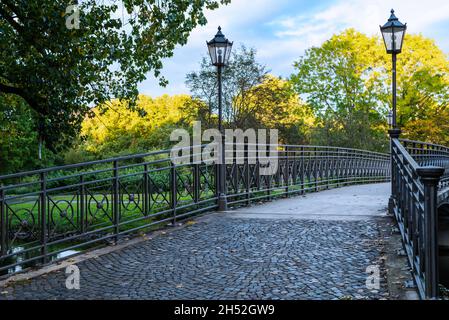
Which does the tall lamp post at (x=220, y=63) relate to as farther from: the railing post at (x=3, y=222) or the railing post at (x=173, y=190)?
the railing post at (x=3, y=222)

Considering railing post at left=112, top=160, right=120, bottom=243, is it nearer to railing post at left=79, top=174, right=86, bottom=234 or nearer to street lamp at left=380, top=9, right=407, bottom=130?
railing post at left=79, top=174, right=86, bottom=234

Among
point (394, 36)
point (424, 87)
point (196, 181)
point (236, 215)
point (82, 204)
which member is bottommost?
point (236, 215)

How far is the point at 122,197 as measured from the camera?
826 centimetres

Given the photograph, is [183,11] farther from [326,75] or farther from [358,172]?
[326,75]

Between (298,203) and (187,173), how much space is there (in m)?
3.30

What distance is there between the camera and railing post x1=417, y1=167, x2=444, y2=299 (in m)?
4.11

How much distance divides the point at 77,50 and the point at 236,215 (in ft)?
16.8

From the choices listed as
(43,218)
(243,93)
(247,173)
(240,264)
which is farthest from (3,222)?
(243,93)

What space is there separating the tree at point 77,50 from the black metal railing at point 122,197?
1.79 metres

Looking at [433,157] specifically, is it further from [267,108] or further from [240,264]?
[267,108]

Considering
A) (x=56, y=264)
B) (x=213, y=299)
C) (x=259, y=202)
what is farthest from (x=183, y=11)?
(x=213, y=299)

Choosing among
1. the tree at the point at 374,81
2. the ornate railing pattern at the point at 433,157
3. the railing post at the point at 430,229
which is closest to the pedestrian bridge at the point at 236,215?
the railing post at the point at 430,229

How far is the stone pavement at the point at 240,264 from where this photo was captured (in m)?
4.98

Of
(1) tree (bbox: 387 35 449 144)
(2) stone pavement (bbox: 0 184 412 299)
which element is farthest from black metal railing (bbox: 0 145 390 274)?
(1) tree (bbox: 387 35 449 144)
